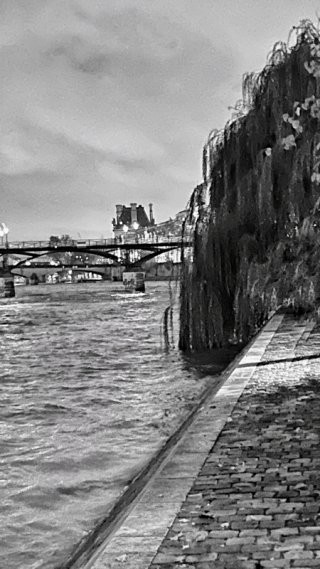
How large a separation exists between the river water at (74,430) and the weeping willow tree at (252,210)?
4.69ft

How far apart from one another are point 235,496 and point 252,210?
8463mm

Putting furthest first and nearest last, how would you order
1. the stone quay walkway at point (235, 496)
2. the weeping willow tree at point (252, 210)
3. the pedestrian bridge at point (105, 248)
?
the pedestrian bridge at point (105, 248), the weeping willow tree at point (252, 210), the stone quay walkway at point (235, 496)

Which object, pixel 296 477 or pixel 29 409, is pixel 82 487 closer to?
pixel 296 477

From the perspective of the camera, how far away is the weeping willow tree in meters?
9.57

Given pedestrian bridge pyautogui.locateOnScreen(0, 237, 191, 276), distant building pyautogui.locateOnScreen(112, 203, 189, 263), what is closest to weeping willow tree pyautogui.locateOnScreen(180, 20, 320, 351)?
distant building pyautogui.locateOnScreen(112, 203, 189, 263)

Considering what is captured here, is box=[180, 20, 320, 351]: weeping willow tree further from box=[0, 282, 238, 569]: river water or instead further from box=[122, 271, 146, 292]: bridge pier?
box=[122, 271, 146, 292]: bridge pier

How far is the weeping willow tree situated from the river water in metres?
1.43

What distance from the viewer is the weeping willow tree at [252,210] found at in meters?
9.57

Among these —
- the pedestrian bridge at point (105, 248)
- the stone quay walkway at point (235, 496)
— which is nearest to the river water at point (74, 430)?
the stone quay walkway at point (235, 496)

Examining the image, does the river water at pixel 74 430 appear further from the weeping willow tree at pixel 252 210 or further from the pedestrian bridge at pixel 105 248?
the pedestrian bridge at pixel 105 248

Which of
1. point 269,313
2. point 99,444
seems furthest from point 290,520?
point 269,313

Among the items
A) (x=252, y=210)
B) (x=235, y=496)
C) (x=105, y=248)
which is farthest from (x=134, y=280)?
(x=235, y=496)

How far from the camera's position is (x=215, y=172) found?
42.9ft

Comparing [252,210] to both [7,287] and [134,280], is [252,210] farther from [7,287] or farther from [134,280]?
[7,287]
